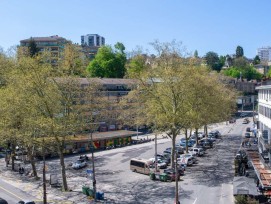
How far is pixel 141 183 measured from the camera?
134 feet

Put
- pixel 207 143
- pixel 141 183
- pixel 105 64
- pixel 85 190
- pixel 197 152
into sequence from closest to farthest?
1. pixel 85 190
2. pixel 141 183
3. pixel 197 152
4. pixel 207 143
5. pixel 105 64

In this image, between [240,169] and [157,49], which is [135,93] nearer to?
[157,49]

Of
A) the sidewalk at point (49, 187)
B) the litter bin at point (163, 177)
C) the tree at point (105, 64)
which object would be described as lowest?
the sidewalk at point (49, 187)

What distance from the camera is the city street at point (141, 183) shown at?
114ft

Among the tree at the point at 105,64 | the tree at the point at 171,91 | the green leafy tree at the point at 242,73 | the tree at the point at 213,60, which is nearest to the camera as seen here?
the tree at the point at 171,91

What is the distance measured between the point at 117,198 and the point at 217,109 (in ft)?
96.3

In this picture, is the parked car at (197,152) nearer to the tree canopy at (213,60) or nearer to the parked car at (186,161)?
the parked car at (186,161)

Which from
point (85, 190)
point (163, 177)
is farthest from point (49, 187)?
point (163, 177)

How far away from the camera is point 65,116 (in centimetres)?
3722

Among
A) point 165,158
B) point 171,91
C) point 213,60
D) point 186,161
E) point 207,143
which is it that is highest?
point 213,60

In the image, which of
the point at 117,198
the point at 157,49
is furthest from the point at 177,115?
the point at 117,198

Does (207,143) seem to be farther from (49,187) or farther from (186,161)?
(49,187)

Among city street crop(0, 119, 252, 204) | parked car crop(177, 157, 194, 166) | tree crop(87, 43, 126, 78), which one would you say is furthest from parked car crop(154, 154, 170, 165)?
tree crop(87, 43, 126, 78)

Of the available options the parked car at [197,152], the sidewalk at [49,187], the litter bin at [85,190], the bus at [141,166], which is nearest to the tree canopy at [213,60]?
the parked car at [197,152]
